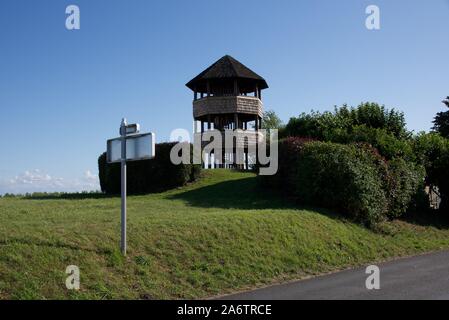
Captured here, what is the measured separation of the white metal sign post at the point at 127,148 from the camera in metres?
10.7

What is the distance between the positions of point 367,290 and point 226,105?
24.9m

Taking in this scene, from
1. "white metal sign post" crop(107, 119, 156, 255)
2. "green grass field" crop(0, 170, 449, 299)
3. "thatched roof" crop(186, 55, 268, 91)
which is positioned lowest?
"green grass field" crop(0, 170, 449, 299)

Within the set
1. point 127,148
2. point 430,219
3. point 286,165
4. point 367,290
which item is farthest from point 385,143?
point 127,148

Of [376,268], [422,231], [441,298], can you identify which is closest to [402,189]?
[422,231]

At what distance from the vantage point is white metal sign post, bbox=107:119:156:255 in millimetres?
10672

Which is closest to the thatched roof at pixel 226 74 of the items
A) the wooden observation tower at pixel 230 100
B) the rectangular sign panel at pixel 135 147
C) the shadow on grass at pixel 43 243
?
the wooden observation tower at pixel 230 100

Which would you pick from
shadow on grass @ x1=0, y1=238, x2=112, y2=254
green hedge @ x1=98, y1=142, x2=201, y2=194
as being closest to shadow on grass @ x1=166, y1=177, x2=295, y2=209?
green hedge @ x1=98, y1=142, x2=201, y2=194

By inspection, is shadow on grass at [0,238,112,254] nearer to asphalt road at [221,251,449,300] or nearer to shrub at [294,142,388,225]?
asphalt road at [221,251,449,300]

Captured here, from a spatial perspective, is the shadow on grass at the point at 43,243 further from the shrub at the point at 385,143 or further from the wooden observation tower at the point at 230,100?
the wooden observation tower at the point at 230,100

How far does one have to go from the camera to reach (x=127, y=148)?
11.1 meters

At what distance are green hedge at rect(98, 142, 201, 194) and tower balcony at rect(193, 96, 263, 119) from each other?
10.3m
